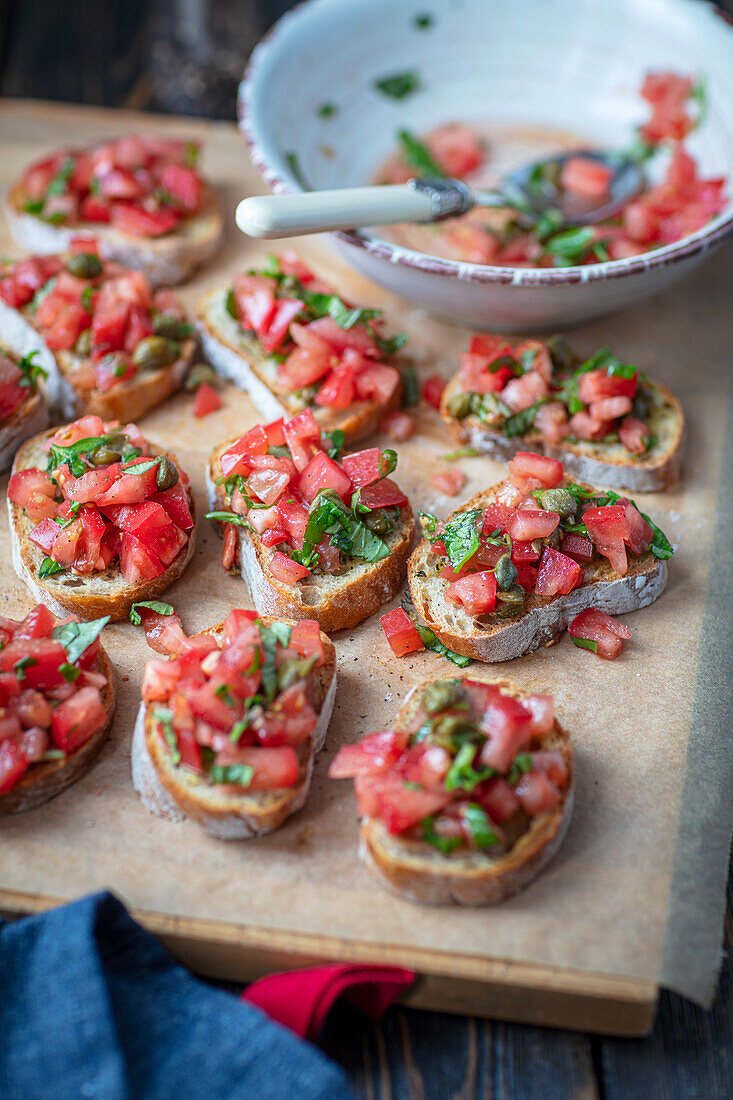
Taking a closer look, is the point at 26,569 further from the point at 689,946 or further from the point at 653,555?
the point at 689,946

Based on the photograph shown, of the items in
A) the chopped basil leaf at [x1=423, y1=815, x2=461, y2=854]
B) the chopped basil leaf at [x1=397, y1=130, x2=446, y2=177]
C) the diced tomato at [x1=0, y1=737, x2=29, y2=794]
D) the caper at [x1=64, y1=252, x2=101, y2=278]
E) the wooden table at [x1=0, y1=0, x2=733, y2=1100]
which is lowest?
the wooden table at [x1=0, y1=0, x2=733, y2=1100]

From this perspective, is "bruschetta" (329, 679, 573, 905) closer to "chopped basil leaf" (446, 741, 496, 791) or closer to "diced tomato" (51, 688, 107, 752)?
"chopped basil leaf" (446, 741, 496, 791)

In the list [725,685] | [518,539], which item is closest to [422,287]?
[518,539]

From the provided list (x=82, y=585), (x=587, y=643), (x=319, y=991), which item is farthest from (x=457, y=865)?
(x=82, y=585)

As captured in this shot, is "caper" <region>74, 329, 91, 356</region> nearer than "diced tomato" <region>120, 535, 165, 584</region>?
No

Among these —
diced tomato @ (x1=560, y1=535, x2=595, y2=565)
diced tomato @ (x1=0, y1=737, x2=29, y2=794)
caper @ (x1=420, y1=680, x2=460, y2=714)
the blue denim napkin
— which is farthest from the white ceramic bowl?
the blue denim napkin

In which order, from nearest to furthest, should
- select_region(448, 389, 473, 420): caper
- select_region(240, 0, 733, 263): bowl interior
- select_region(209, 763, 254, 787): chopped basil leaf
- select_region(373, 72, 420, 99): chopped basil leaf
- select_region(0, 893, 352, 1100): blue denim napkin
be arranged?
select_region(0, 893, 352, 1100): blue denim napkin, select_region(209, 763, 254, 787): chopped basil leaf, select_region(448, 389, 473, 420): caper, select_region(240, 0, 733, 263): bowl interior, select_region(373, 72, 420, 99): chopped basil leaf

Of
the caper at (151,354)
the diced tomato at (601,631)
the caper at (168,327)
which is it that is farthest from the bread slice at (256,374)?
the diced tomato at (601,631)

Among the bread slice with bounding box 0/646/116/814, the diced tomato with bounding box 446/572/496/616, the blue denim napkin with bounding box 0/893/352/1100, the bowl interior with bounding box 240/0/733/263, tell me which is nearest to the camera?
the blue denim napkin with bounding box 0/893/352/1100
